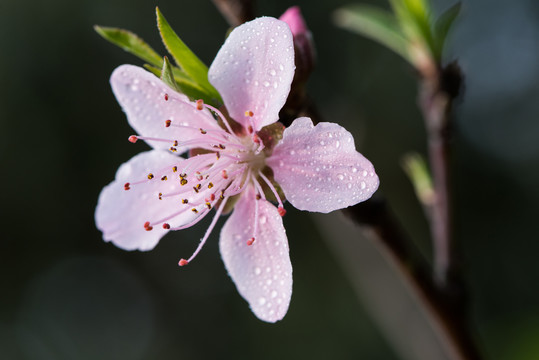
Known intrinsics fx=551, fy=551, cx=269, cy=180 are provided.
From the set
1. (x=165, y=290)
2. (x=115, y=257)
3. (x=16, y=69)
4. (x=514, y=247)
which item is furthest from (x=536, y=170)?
(x=16, y=69)

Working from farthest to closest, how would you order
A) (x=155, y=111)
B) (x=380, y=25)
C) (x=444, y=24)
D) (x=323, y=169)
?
(x=380, y=25), (x=444, y=24), (x=155, y=111), (x=323, y=169)

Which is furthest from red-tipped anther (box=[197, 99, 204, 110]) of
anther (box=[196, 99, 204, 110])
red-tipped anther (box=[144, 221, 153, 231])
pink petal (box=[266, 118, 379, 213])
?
red-tipped anther (box=[144, 221, 153, 231])

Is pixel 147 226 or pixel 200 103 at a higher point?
pixel 200 103

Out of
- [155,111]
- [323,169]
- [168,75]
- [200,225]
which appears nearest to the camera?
[168,75]

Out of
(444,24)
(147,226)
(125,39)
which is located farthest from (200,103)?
(444,24)

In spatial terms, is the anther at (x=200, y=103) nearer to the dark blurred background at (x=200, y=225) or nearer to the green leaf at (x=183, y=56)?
the green leaf at (x=183, y=56)

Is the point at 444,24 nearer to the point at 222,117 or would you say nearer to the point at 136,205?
the point at 222,117
